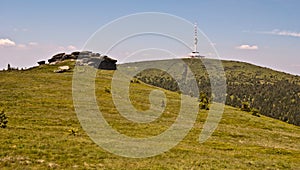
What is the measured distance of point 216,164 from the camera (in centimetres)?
2903

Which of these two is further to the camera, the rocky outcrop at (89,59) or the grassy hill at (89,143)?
the rocky outcrop at (89,59)

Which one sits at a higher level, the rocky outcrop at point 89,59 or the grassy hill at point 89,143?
the rocky outcrop at point 89,59

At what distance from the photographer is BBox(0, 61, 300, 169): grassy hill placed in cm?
2503

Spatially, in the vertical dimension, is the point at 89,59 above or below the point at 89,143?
above

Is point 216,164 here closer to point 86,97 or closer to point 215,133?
point 215,133

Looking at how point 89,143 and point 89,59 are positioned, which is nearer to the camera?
point 89,143

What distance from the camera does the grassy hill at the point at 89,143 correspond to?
25.0 meters

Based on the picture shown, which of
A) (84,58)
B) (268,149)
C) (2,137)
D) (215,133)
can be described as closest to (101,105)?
(215,133)

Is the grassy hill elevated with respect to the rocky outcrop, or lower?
lower

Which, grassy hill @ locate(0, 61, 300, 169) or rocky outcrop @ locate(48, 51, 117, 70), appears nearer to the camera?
grassy hill @ locate(0, 61, 300, 169)

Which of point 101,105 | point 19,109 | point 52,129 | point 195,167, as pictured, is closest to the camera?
point 195,167

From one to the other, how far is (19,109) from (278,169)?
39.0 meters

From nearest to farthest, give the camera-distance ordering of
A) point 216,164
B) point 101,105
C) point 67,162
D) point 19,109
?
point 67,162 < point 216,164 < point 19,109 < point 101,105

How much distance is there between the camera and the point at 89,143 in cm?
3225
